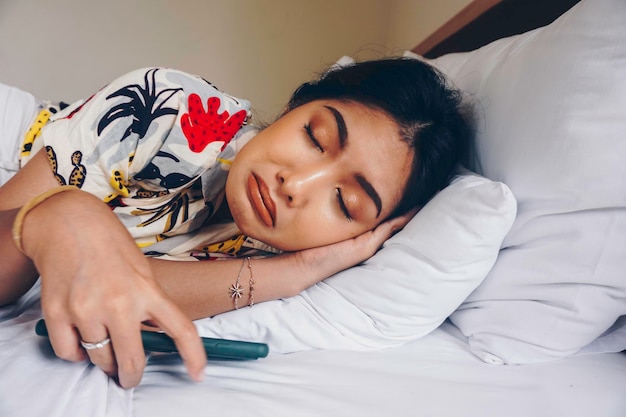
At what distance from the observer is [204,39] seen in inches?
77.3

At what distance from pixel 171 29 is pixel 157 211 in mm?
1368

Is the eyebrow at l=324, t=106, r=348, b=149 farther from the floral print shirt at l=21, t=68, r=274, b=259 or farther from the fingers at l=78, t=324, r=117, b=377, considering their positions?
the fingers at l=78, t=324, r=117, b=377

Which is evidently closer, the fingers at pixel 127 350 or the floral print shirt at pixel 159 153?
the fingers at pixel 127 350

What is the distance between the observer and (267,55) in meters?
2.02

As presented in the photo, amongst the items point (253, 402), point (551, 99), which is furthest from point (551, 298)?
point (253, 402)

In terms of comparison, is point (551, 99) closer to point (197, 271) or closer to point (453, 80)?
point (453, 80)

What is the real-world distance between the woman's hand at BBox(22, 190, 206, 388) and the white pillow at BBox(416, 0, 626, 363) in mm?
474

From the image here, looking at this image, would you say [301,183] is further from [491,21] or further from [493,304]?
[491,21]

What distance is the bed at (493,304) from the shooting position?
1.77 feet

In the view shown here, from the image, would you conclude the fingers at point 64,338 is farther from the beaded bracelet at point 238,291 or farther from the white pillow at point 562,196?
the white pillow at point 562,196

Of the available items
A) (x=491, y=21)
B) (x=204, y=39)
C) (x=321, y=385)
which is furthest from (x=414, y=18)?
(x=321, y=385)

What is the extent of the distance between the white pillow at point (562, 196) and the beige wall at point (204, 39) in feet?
3.72

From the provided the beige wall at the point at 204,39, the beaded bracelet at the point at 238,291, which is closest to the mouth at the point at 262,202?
the beaded bracelet at the point at 238,291

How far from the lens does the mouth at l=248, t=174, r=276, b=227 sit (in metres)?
0.74
